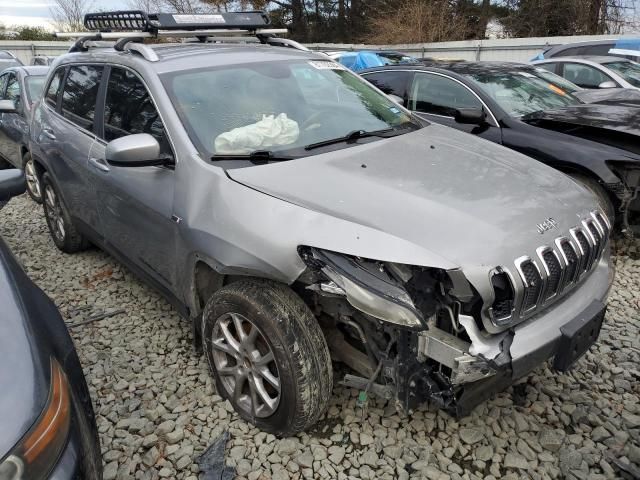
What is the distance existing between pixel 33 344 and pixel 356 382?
1304 millimetres

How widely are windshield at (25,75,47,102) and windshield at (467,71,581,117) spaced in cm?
532

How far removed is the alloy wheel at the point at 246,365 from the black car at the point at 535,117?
10.7 feet

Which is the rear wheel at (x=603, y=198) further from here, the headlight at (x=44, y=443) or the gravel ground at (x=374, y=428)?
the headlight at (x=44, y=443)

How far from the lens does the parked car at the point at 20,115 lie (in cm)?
570

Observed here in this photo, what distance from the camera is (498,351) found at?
186 centimetres

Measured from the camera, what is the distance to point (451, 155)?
2725mm

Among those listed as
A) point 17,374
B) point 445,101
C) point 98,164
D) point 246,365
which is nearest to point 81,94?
point 98,164

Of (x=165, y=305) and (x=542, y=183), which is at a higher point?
(x=542, y=183)

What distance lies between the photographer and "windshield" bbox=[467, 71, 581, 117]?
5.05m

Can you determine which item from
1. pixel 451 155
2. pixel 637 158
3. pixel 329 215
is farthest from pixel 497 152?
pixel 637 158

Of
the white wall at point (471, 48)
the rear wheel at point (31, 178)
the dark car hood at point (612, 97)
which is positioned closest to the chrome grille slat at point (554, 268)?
the dark car hood at point (612, 97)

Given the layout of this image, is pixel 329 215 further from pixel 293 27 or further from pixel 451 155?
pixel 293 27

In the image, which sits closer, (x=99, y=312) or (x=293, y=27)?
(x=99, y=312)

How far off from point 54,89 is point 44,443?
147 inches
